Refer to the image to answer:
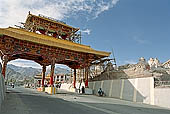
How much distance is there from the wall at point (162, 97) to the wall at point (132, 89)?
24.4 inches

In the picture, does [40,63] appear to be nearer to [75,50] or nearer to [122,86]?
[75,50]

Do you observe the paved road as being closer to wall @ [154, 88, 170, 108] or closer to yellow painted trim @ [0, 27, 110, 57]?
wall @ [154, 88, 170, 108]

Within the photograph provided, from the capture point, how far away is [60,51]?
23703mm

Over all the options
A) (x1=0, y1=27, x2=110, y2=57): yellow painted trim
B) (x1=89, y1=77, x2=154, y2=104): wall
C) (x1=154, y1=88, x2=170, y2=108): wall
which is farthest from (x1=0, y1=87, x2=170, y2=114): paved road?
(x1=0, y1=27, x2=110, y2=57): yellow painted trim

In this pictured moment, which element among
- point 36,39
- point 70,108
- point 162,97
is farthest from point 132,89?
point 36,39

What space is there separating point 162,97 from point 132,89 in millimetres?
4052

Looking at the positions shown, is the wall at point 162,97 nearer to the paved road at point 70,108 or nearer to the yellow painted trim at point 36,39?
the paved road at point 70,108

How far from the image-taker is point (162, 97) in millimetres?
13594

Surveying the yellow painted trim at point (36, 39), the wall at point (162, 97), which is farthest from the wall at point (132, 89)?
the yellow painted trim at point (36, 39)

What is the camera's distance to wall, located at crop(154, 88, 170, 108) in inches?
520

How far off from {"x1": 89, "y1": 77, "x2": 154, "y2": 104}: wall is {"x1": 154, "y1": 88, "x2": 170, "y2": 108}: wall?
2.03ft

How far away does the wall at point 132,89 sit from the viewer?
1518 cm

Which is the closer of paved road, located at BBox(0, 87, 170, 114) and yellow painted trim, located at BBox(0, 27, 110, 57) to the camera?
paved road, located at BBox(0, 87, 170, 114)

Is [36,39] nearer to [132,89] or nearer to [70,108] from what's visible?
[132,89]
